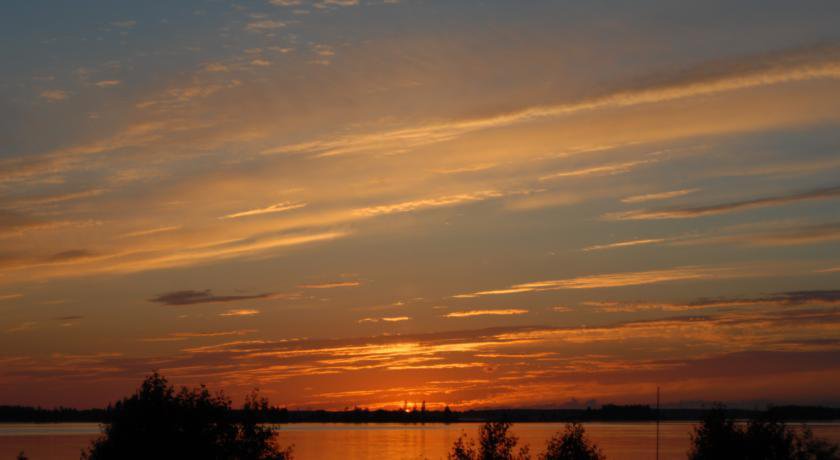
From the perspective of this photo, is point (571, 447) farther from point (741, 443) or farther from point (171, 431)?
point (171, 431)

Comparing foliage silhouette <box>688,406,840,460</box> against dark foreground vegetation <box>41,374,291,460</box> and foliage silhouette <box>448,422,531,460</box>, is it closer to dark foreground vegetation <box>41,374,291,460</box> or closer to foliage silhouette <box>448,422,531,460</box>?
foliage silhouette <box>448,422,531,460</box>

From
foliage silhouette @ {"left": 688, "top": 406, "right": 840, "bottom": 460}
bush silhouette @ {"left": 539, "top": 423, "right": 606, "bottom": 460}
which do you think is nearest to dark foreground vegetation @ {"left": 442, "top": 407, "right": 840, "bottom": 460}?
foliage silhouette @ {"left": 688, "top": 406, "right": 840, "bottom": 460}

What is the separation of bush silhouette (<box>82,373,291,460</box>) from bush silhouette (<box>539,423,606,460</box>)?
111 feet

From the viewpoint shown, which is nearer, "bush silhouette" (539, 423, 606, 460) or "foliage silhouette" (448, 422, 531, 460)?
"foliage silhouette" (448, 422, 531, 460)

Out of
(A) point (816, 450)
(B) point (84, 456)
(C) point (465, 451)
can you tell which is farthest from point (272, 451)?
(A) point (816, 450)

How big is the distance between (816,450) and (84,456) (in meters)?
62.6

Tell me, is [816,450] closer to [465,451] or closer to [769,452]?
[769,452]

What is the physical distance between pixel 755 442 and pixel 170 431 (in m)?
50.1

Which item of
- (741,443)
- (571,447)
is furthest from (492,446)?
(741,443)

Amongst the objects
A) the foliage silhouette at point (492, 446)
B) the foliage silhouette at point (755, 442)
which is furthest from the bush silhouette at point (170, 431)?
the foliage silhouette at point (755, 442)

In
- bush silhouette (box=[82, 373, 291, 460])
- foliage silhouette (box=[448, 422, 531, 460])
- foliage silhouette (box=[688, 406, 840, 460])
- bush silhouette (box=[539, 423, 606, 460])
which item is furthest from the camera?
bush silhouette (box=[539, 423, 606, 460])

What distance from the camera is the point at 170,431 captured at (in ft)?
226

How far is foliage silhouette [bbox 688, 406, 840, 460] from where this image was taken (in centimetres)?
8306

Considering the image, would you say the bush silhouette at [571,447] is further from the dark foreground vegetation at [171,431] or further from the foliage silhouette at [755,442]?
the dark foreground vegetation at [171,431]
